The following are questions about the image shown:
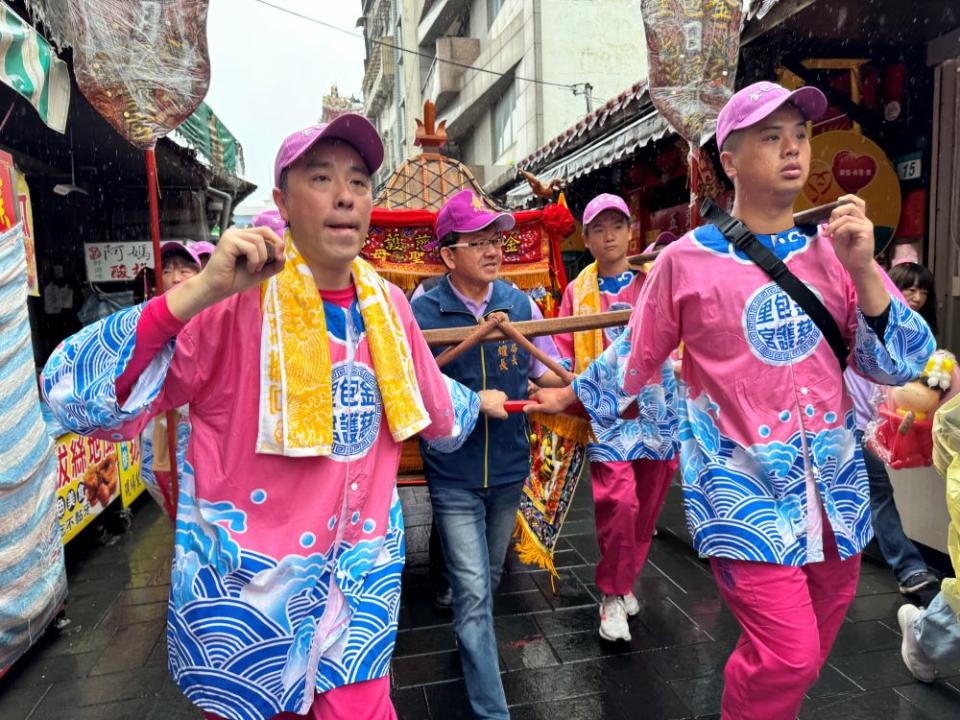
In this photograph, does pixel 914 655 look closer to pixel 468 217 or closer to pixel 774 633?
pixel 774 633

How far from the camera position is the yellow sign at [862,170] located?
4.95m

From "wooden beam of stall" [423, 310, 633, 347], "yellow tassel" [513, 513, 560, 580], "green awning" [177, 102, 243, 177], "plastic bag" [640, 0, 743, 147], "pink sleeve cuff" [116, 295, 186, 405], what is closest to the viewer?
"pink sleeve cuff" [116, 295, 186, 405]

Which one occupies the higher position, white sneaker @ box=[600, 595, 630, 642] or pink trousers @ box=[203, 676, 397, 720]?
pink trousers @ box=[203, 676, 397, 720]

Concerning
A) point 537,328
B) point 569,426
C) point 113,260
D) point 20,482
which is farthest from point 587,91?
point 20,482

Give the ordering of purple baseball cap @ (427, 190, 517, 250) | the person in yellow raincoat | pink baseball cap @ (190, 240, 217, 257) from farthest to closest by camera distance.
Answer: pink baseball cap @ (190, 240, 217, 257), purple baseball cap @ (427, 190, 517, 250), the person in yellow raincoat

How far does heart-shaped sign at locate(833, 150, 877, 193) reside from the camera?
4.97 metres

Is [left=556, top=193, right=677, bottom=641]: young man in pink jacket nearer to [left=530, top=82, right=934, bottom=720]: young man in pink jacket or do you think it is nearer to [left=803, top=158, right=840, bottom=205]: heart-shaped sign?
[left=530, top=82, right=934, bottom=720]: young man in pink jacket

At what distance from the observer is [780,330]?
7.39 ft

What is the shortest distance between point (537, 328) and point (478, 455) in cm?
60

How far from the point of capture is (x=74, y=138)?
730cm

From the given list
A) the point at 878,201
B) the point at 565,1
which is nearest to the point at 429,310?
the point at 878,201

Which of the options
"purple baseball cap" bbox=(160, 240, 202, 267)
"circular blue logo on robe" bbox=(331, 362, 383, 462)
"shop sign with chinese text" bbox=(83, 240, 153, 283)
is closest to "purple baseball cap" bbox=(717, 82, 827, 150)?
"circular blue logo on robe" bbox=(331, 362, 383, 462)

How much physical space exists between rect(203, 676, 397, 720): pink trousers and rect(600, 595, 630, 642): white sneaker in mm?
1915

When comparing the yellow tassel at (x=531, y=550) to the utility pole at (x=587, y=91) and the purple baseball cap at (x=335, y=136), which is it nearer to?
the purple baseball cap at (x=335, y=136)
